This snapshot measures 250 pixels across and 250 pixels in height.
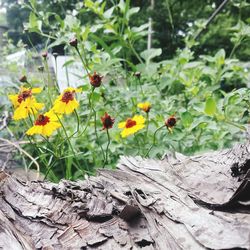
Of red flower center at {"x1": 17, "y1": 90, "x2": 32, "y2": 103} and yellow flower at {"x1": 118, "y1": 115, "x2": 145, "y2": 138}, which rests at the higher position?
red flower center at {"x1": 17, "y1": 90, "x2": 32, "y2": 103}

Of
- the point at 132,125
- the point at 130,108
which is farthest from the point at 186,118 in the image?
the point at 130,108

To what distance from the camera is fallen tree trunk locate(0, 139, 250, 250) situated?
1.43ft

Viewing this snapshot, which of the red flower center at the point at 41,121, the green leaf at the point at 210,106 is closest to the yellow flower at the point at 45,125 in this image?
the red flower center at the point at 41,121

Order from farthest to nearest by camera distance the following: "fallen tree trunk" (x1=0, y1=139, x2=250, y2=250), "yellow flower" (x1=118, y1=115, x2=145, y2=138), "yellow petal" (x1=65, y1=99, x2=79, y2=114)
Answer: "yellow flower" (x1=118, y1=115, x2=145, y2=138) < "yellow petal" (x1=65, y1=99, x2=79, y2=114) < "fallen tree trunk" (x1=0, y1=139, x2=250, y2=250)

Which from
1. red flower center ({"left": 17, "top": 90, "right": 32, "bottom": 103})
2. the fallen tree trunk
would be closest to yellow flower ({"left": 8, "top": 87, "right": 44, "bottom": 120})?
red flower center ({"left": 17, "top": 90, "right": 32, "bottom": 103})

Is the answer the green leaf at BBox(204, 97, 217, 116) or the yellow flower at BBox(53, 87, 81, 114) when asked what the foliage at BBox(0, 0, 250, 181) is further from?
the yellow flower at BBox(53, 87, 81, 114)

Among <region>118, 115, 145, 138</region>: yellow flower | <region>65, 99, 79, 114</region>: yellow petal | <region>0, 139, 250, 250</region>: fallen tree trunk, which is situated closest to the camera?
<region>0, 139, 250, 250</region>: fallen tree trunk

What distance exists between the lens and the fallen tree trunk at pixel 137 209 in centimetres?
44

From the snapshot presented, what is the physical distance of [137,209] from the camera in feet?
1.62

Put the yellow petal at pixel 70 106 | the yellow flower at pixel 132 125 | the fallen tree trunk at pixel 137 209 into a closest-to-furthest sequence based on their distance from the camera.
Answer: the fallen tree trunk at pixel 137 209
the yellow petal at pixel 70 106
the yellow flower at pixel 132 125

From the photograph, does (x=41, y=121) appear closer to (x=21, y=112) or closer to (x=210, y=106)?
(x=21, y=112)

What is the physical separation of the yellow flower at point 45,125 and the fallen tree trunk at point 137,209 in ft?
0.42

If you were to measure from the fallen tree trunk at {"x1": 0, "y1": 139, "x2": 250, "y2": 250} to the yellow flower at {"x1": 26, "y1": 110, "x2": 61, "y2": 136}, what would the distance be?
0.13m

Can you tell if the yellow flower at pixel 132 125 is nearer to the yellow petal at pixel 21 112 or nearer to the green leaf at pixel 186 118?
the green leaf at pixel 186 118
